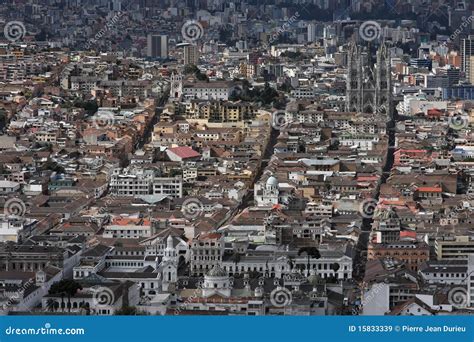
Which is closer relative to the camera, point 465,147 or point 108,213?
point 108,213

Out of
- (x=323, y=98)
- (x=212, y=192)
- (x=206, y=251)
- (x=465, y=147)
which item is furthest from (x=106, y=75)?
(x=206, y=251)

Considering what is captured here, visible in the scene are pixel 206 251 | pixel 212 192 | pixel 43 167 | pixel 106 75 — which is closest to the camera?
pixel 206 251

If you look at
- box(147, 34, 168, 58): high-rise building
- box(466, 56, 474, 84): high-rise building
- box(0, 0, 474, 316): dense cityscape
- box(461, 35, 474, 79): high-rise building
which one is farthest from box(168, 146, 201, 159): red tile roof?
box(147, 34, 168, 58): high-rise building

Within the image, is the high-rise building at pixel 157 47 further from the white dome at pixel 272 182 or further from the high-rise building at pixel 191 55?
the white dome at pixel 272 182

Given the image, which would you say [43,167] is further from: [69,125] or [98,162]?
[69,125]

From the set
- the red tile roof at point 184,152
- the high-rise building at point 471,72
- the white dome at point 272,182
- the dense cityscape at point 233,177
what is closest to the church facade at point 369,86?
the dense cityscape at point 233,177

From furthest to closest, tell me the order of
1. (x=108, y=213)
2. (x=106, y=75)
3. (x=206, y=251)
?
(x=106, y=75) < (x=108, y=213) < (x=206, y=251)

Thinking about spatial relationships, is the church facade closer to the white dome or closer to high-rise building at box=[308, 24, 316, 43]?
the white dome
